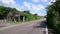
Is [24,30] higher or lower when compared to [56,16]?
lower

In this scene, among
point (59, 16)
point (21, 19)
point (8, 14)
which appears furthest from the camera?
point (21, 19)

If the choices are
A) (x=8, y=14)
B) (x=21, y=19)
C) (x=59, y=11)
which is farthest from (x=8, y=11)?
(x=59, y=11)

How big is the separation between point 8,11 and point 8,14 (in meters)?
1.69

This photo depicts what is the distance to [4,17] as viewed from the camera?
70.9m

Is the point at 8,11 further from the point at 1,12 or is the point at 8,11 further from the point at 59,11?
the point at 59,11

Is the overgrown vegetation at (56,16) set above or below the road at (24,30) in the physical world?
above

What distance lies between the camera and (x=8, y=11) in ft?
232

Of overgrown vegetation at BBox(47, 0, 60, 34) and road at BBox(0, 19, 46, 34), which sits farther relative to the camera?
road at BBox(0, 19, 46, 34)

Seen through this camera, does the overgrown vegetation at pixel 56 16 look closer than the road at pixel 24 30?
Yes

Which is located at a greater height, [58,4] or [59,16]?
[58,4]

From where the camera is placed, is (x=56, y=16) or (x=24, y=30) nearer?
(x=56, y=16)

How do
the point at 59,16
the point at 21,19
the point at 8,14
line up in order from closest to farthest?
the point at 59,16 < the point at 8,14 < the point at 21,19

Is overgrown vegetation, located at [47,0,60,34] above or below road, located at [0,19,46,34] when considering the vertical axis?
above

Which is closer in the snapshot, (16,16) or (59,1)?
(59,1)
